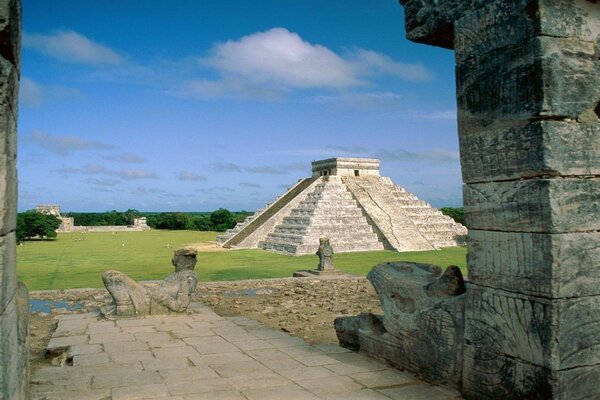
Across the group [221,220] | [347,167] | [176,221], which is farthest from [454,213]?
[176,221]

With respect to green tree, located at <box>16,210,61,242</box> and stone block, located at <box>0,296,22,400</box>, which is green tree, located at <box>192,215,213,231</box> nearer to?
green tree, located at <box>16,210,61,242</box>

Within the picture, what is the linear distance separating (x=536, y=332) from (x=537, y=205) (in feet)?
2.89

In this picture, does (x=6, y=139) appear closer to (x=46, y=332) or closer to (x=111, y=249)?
(x=46, y=332)

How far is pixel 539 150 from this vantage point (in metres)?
3.69

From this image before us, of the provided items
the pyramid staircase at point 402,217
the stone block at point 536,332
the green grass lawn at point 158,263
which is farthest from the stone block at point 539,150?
the pyramid staircase at point 402,217

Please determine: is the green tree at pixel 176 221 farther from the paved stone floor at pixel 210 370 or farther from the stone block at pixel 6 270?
the stone block at pixel 6 270

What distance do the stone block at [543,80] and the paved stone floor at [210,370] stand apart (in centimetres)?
230

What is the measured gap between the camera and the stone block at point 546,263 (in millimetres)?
3600

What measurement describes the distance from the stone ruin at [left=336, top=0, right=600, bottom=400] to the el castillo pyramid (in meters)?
19.6

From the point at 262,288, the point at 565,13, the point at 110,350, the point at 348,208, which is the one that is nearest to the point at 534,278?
the point at 565,13

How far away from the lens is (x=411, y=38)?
198 inches

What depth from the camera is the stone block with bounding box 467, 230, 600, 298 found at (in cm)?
360

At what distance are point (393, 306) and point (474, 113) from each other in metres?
1.94

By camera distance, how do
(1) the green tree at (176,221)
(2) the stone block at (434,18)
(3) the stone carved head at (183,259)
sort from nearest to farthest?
(2) the stone block at (434,18), (3) the stone carved head at (183,259), (1) the green tree at (176,221)
